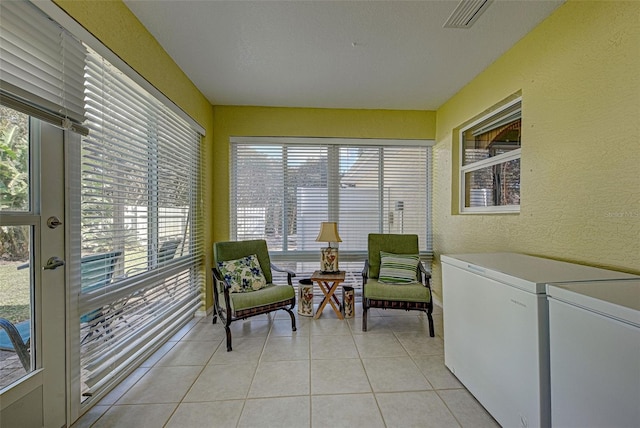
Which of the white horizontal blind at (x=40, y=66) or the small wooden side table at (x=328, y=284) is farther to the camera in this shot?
the small wooden side table at (x=328, y=284)

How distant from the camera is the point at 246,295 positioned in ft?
8.13

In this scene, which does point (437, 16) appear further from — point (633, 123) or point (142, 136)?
point (142, 136)

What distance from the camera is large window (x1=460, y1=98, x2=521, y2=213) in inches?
91.7

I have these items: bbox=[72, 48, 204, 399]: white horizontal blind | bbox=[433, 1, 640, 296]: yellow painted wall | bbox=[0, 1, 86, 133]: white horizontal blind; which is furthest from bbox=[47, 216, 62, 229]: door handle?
bbox=[433, 1, 640, 296]: yellow painted wall

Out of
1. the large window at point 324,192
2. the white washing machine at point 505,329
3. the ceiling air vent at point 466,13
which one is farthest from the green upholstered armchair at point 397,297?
the ceiling air vent at point 466,13

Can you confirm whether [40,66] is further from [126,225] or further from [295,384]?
[295,384]

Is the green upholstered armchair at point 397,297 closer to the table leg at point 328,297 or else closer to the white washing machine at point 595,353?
the table leg at point 328,297

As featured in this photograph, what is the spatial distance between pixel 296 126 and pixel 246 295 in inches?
84.5

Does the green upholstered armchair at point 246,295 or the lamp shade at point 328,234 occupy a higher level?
the lamp shade at point 328,234

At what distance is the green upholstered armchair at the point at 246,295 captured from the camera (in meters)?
2.43

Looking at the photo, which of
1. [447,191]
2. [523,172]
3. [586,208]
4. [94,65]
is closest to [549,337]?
[586,208]

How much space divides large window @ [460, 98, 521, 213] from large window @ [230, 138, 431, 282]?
2.07ft

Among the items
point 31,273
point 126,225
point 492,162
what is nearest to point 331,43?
point 492,162

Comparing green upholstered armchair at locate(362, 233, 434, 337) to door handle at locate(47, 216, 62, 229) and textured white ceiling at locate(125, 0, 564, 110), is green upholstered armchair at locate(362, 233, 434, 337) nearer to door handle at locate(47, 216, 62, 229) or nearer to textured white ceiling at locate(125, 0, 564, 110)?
textured white ceiling at locate(125, 0, 564, 110)
